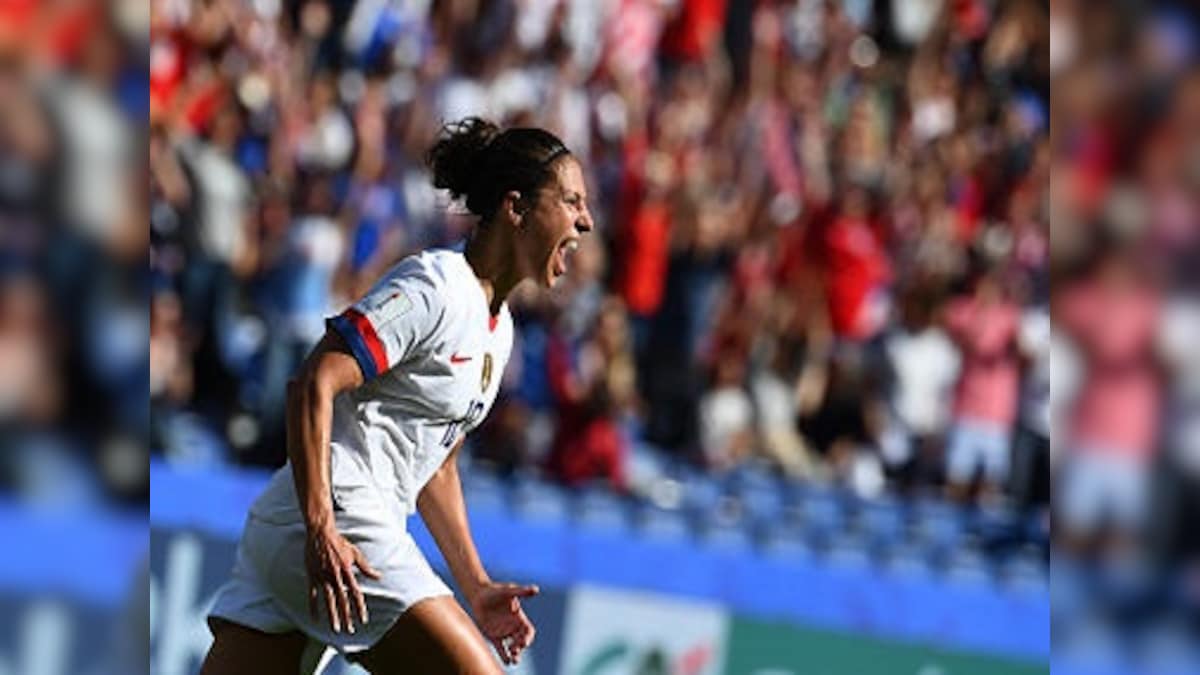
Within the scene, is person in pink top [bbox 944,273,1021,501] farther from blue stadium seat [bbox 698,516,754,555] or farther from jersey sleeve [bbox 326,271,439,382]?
jersey sleeve [bbox 326,271,439,382]

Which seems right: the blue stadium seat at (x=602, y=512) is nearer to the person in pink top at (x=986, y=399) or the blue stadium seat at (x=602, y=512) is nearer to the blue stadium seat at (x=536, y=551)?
the blue stadium seat at (x=536, y=551)


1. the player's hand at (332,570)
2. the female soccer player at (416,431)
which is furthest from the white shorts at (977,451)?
the player's hand at (332,570)

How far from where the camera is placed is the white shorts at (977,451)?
11922 mm

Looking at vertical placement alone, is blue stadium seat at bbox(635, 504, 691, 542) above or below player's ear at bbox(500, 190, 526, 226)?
above

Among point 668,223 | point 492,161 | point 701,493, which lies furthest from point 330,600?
point 668,223

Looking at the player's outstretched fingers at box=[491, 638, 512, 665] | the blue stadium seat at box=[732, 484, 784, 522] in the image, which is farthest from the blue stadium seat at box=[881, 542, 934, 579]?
the player's outstretched fingers at box=[491, 638, 512, 665]

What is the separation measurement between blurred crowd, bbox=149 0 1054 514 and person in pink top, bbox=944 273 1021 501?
0.6 inches

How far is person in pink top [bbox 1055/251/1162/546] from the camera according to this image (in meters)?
1.25

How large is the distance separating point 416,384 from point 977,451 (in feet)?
26.4

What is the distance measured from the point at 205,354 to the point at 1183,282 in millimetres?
10713

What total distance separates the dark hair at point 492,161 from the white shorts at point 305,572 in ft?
2.20

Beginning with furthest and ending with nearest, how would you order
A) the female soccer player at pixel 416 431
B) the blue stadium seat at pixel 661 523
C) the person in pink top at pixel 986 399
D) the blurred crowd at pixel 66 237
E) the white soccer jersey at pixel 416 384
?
1. the person in pink top at pixel 986 399
2. the blue stadium seat at pixel 661 523
3. the female soccer player at pixel 416 431
4. the white soccer jersey at pixel 416 384
5. the blurred crowd at pixel 66 237

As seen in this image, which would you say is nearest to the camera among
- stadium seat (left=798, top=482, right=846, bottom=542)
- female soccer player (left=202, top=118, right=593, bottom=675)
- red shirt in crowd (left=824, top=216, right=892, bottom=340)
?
female soccer player (left=202, top=118, right=593, bottom=675)

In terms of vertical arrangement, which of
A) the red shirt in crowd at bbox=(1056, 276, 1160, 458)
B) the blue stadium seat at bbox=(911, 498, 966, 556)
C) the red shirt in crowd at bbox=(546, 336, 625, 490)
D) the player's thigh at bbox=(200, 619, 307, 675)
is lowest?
the red shirt in crowd at bbox=(1056, 276, 1160, 458)
